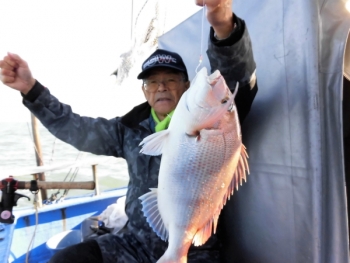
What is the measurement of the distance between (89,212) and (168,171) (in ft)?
10.5

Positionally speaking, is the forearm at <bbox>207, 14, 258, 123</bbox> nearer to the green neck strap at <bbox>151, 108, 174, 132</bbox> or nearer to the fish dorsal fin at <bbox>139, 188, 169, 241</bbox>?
the green neck strap at <bbox>151, 108, 174, 132</bbox>

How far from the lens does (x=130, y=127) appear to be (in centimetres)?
230

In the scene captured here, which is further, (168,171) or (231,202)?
(231,202)

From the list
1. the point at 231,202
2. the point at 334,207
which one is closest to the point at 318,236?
the point at 334,207

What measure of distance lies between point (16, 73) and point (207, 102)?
4.83ft

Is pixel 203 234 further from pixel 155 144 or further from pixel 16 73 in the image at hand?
pixel 16 73

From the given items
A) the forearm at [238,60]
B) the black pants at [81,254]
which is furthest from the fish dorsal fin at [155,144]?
the black pants at [81,254]

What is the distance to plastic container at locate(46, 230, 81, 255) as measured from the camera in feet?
11.3

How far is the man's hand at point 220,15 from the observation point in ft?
4.68

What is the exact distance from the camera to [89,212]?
4289 mm

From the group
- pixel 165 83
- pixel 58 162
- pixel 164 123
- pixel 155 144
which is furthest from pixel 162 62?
pixel 58 162

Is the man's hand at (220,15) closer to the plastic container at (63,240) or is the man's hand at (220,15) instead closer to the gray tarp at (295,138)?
the gray tarp at (295,138)

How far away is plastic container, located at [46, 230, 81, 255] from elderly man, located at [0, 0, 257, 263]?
1.58 m

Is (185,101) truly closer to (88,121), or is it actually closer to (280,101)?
(280,101)
